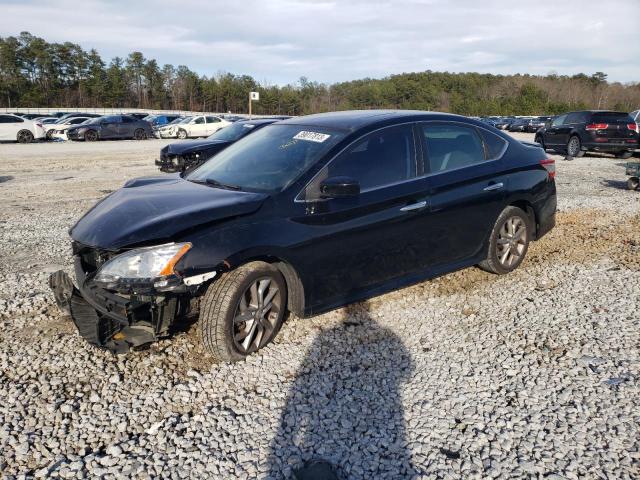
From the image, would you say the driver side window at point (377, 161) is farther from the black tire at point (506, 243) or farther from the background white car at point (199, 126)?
the background white car at point (199, 126)

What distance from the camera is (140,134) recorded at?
30.6m

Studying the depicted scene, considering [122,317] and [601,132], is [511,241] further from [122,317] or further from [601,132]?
[601,132]

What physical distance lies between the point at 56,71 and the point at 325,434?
309 feet

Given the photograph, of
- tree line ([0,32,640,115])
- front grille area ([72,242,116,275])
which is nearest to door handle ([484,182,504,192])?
front grille area ([72,242,116,275])

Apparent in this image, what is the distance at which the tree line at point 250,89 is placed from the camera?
7756 centimetres

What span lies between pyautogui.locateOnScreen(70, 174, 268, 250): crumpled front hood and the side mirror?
44 centimetres

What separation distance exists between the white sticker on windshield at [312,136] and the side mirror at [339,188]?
1.82 ft

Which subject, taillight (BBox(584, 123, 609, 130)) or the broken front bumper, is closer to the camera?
the broken front bumper

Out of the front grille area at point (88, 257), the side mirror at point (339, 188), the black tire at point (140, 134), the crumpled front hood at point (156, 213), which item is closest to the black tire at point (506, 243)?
the side mirror at point (339, 188)

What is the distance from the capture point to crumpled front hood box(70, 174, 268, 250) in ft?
10.3

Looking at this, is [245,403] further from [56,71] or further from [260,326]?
[56,71]

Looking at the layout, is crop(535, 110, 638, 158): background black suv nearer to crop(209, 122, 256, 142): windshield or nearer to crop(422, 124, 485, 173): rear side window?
crop(209, 122, 256, 142): windshield

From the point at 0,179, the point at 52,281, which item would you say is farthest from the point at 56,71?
the point at 52,281

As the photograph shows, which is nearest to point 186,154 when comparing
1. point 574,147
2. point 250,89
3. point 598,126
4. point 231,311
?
point 231,311
